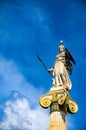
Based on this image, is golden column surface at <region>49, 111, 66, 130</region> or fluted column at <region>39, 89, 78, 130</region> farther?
fluted column at <region>39, 89, 78, 130</region>

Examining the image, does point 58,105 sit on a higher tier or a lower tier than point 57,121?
higher

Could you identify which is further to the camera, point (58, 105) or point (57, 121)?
point (58, 105)

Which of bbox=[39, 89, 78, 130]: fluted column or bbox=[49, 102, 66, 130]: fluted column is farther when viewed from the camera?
bbox=[39, 89, 78, 130]: fluted column

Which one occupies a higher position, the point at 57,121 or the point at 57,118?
the point at 57,118

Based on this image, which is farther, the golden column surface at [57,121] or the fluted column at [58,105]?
the fluted column at [58,105]

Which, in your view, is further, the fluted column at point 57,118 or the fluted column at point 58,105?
the fluted column at point 58,105

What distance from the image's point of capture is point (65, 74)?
74.5 ft

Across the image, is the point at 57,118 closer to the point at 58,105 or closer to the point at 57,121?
the point at 57,121

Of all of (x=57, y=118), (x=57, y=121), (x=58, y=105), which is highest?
(x=58, y=105)

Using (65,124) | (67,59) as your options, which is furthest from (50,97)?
(67,59)

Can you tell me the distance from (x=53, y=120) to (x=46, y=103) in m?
1.45

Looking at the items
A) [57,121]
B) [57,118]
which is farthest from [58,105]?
[57,121]

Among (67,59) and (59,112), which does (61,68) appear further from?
(59,112)

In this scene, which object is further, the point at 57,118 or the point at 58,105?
the point at 58,105
